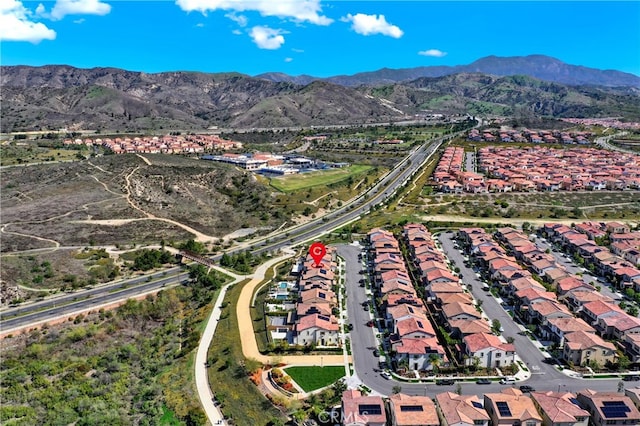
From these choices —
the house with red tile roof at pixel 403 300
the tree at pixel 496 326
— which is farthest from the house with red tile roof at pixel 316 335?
the tree at pixel 496 326

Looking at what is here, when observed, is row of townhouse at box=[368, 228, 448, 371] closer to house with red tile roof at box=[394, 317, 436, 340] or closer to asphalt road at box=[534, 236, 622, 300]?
house with red tile roof at box=[394, 317, 436, 340]

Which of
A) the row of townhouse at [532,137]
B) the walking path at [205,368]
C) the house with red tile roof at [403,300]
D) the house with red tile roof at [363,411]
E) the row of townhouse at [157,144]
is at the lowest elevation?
the walking path at [205,368]

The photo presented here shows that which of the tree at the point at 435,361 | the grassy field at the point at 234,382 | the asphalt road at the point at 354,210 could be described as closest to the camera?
the grassy field at the point at 234,382

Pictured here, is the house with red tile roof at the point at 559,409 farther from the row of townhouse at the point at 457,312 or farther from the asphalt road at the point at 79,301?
the asphalt road at the point at 79,301

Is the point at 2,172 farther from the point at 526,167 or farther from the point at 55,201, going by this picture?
the point at 526,167

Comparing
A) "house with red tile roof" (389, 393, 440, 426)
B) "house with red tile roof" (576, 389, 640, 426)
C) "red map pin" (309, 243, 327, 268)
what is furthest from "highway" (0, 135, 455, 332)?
"house with red tile roof" (576, 389, 640, 426)

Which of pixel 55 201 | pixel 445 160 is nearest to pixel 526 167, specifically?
pixel 445 160

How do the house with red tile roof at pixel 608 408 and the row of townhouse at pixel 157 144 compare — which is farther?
the row of townhouse at pixel 157 144

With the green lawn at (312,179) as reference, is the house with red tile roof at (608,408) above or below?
below
